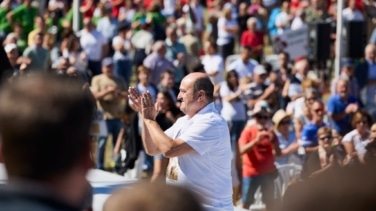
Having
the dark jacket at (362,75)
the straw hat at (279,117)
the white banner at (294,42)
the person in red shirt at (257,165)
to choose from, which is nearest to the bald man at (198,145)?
the person in red shirt at (257,165)

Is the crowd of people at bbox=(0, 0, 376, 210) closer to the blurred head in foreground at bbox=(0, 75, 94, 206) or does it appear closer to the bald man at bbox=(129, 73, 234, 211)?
the bald man at bbox=(129, 73, 234, 211)

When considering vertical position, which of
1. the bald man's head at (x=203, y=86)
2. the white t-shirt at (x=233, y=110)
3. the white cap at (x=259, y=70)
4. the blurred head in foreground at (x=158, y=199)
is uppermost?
the blurred head in foreground at (x=158, y=199)

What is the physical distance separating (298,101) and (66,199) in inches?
479

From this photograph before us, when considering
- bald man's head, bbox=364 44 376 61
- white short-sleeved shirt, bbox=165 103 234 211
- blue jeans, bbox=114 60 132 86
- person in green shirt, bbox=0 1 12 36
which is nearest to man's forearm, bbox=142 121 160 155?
white short-sleeved shirt, bbox=165 103 234 211

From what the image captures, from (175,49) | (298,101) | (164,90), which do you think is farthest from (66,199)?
(175,49)

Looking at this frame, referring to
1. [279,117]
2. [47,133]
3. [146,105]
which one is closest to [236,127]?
[279,117]

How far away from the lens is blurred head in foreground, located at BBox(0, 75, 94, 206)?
2273 mm

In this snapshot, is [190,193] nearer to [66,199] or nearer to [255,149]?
[66,199]

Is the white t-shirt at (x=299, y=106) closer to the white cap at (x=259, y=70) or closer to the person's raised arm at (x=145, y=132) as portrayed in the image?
the white cap at (x=259, y=70)

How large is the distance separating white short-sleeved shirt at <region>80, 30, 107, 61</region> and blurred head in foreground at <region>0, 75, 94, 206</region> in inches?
633

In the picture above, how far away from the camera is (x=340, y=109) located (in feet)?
48.0

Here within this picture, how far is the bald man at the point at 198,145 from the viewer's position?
6.45m

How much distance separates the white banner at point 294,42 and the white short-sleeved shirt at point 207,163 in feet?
40.2

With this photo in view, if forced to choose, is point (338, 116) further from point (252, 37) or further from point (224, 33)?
point (224, 33)
